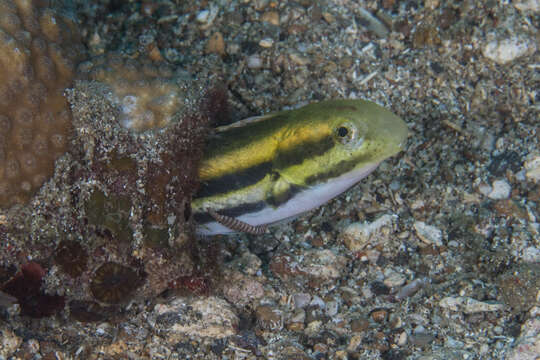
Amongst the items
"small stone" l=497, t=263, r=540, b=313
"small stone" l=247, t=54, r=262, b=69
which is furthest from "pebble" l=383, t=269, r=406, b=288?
"small stone" l=247, t=54, r=262, b=69

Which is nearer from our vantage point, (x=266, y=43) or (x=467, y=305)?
(x=467, y=305)

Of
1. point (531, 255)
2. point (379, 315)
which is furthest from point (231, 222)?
point (531, 255)

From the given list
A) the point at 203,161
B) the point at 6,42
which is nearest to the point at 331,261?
the point at 203,161

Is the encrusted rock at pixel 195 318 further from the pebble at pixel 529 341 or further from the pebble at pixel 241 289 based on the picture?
the pebble at pixel 529 341

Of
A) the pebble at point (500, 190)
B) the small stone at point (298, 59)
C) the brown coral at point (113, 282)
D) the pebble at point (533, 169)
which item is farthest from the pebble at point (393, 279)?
the small stone at point (298, 59)

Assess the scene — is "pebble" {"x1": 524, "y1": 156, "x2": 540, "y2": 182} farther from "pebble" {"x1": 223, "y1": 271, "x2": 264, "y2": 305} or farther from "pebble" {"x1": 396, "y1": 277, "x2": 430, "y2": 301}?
"pebble" {"x1": 223, "y1": 271, "x2": 264, "y2": 305}

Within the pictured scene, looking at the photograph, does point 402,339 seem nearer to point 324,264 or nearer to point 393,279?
point 393,279
